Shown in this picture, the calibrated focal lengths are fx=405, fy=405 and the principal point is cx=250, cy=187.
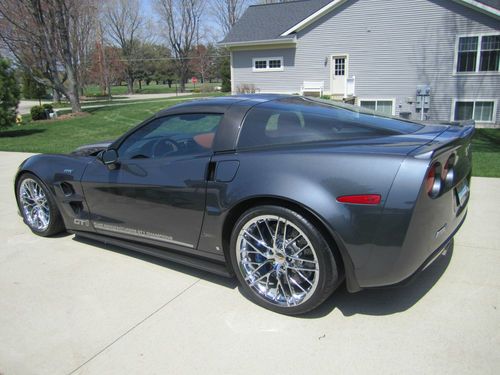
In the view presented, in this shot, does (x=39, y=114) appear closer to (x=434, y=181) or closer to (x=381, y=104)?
(x=381, y=104)

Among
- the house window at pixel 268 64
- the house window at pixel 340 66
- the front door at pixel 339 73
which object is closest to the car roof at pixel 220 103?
the front door at pixel 339 73

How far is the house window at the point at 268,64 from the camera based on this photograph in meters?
22.0

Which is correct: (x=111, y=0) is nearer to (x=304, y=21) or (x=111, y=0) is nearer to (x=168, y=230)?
(x=304, y=21)

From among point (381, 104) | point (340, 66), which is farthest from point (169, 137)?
point (340, 66)

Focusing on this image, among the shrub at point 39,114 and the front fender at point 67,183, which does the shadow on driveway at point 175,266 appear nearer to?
the front fender at point 67,183

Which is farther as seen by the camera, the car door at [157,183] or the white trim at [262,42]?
the white trim at [262,42]

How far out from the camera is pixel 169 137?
3.71 metres

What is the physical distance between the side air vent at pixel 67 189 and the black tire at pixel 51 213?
224 millimetres

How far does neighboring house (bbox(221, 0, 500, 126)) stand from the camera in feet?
57.3

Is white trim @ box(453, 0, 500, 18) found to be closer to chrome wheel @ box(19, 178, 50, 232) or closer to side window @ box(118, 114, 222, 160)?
side window @ box(118, 114, 222, 160)

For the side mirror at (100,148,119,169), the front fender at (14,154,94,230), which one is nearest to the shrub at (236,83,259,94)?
the front fender at (14,154,94,230)

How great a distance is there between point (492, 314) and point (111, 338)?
251 centimetres

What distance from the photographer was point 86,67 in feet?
135

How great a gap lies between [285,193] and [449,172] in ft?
3.51
